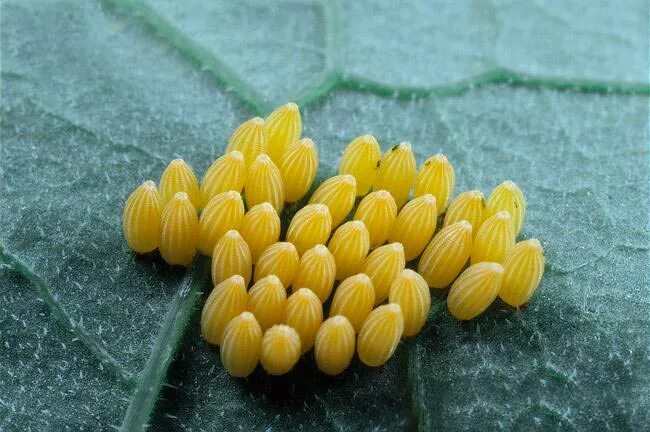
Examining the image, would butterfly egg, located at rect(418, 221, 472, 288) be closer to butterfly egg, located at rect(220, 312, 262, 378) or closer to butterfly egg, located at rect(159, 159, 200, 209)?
butterfly egg, located at rect(220, 312, 262, 378)

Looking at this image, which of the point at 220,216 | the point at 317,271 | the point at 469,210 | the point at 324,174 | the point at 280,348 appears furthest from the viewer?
the point at 324,174

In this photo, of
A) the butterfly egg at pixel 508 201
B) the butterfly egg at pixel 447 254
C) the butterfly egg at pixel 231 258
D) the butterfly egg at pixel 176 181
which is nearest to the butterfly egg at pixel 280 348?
the butterfly egg at pixel 231 258

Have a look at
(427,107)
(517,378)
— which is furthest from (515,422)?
(427,107)

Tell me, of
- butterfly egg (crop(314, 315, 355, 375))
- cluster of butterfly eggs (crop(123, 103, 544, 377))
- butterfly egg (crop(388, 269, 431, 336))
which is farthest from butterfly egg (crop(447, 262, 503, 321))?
butterfly egg (crop(314, 315, 355, 375))

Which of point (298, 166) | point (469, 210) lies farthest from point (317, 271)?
point (469, 210)

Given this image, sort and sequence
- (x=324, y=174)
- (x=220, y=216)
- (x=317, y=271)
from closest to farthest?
(x=317, y=271) < (x=220, y=216) < (x=324, y=174)

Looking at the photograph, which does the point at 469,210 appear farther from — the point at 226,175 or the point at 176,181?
the point at 176,181

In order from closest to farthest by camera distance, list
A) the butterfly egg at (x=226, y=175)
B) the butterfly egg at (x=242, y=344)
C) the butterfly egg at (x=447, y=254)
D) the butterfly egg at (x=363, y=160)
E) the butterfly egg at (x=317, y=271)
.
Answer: the butterfly egg at (x=242, y=344), the butterfly egg at (x=317, y=271), the butterfly egg at (x=447, y=254), the butterfly egg at (x=226, y=175), the butterfly egg at (x=363, y=160)

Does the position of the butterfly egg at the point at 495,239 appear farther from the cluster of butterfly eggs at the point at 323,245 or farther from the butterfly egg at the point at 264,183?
the butterfly egg at the point at 264,183
